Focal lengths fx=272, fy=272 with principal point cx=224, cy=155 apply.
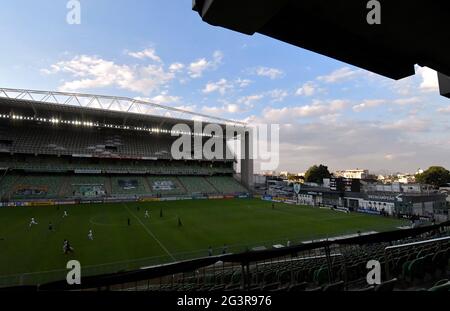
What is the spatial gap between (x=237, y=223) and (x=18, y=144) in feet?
177

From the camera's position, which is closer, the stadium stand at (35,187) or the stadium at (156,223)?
the stadium at (156,223)

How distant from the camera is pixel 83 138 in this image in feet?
225

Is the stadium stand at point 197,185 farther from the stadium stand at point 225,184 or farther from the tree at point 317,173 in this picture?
the tree at point 317,173

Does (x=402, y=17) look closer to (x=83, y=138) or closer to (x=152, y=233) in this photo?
(x=152, y=233)

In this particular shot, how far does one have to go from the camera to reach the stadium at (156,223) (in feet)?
20.8

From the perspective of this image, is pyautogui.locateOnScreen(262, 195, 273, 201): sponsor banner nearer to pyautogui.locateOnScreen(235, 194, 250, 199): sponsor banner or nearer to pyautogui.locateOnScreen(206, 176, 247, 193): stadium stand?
pyautogui.locateOnScreen(235, 194, 250, 199): sponsor banner

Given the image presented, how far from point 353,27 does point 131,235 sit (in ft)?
92.9

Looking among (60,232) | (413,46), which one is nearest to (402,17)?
(413,46)

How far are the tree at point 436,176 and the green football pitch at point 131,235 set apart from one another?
→ 62.4 meters

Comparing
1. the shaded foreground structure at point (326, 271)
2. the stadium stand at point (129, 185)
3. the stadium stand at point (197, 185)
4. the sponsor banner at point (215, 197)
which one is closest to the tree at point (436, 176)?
the sponsor banner at point (215, 197)

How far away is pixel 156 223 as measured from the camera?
33781 millimetres

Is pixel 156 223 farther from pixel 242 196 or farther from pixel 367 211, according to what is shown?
pixel 242 196

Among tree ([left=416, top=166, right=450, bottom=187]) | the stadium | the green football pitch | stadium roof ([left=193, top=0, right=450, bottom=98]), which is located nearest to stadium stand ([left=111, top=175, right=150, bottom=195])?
the stadium

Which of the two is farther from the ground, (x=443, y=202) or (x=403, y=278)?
(x=403, y=278)
